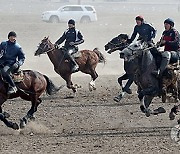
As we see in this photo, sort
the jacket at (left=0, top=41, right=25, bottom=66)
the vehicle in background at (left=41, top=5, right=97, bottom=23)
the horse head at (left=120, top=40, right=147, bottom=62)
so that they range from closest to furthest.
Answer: the jacket at (left=0, top=41, right=25, bottom=66) → the horse head at (left=120, top=40, right=147, bottom=62) → the vehicle in background at (left=41, top=5, right=97, bottom=23)

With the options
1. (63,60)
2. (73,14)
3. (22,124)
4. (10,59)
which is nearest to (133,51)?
(10,59)

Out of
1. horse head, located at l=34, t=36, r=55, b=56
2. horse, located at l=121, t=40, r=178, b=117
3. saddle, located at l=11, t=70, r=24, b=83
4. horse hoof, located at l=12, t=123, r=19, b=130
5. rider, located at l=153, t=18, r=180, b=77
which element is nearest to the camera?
horse hoof, located at l=12, t=123, r=19, b=130

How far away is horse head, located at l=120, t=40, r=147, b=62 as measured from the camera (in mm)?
13422

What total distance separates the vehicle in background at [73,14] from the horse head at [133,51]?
3332 cm

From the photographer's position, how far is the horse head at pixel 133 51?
13422 millimetres

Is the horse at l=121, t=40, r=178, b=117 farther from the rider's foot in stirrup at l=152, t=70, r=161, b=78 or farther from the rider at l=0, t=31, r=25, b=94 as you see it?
the rider at l=0, t=31, r=25, b=94

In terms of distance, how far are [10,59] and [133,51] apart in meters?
2.90

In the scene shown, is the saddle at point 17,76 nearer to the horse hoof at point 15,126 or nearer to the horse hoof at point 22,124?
the horse hoof at point 22,124

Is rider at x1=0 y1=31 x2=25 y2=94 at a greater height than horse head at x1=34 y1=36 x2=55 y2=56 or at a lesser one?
greater

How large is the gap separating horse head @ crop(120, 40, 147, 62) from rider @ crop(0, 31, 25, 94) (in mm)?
2409

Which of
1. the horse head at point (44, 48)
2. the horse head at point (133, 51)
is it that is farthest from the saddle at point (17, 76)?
the horse head at point (44, 48)

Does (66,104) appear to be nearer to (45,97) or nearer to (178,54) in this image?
(45,97)

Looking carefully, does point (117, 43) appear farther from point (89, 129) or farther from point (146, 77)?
point (89, 129)

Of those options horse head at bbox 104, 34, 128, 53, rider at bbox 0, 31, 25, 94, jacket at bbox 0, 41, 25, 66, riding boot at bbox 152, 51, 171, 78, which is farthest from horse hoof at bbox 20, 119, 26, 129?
horse head at bbox 104, 34, 128, 53
